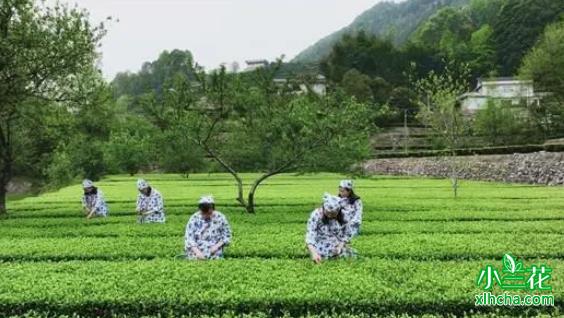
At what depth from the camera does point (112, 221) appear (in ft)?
62.4

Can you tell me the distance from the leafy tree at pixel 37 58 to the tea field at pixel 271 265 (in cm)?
442

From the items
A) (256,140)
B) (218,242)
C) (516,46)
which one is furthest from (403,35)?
(218,242)

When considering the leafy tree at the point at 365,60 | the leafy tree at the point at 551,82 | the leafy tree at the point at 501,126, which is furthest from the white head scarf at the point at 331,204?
the leafy tree at the point at 365,60

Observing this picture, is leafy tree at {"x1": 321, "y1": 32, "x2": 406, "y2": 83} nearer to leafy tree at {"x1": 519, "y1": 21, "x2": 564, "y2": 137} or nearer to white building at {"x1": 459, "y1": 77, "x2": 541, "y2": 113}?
white building at {"x1": 459, "y1": 77, "x2": 541, "y2": 113}

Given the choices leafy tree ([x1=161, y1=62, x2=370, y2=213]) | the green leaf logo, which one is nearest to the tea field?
the green leaf logo

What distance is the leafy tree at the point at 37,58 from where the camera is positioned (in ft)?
64.4

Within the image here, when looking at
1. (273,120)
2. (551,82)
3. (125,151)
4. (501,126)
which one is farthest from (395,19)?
(273,120)

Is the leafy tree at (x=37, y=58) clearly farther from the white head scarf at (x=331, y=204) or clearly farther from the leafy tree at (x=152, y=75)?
the leafy tree at (x=152, y=75)

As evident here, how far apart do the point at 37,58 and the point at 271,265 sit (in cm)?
1416

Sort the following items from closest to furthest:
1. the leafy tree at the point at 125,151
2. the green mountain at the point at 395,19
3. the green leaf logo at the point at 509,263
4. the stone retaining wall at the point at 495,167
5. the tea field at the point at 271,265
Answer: the tea field at the point at 271,265 → the green leaf logo at the point at 509,263 → the stone retaining wall at the point at 495,167 → the leafy tree at the point at 125,151 → the green mountain at the point at 395,19

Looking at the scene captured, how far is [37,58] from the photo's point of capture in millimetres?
19953

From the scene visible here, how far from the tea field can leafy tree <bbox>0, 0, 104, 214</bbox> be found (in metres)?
4.42

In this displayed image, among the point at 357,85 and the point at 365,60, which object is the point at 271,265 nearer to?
the point at 357,85

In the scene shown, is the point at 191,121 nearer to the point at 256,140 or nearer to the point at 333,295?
the point at 256,140
